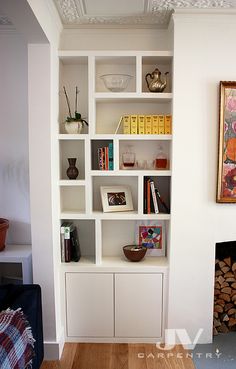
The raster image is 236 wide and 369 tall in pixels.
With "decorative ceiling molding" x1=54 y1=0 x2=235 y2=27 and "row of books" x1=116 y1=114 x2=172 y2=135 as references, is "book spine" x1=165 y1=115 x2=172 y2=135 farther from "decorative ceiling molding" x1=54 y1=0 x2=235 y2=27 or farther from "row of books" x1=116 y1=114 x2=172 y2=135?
"decorative ceiling molding" x1=54 y1=0 x2=235 y2=27

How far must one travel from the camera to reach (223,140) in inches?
91.6

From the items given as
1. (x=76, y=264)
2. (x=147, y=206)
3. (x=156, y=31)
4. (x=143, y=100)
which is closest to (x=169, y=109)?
(x=143, y=100)

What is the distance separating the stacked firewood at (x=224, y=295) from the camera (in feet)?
8.63

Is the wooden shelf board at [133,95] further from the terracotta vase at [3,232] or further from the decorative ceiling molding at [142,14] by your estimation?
the terracotta vase at [3,232]

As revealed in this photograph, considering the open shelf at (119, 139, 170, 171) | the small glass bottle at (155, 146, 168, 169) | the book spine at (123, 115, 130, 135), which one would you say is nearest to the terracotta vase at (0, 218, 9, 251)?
the open shelf at (119, 139, 170, 171)

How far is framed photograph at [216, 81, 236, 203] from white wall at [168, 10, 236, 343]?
0.05 m

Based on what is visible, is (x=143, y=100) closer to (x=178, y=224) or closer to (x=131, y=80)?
(x=131, y=80)

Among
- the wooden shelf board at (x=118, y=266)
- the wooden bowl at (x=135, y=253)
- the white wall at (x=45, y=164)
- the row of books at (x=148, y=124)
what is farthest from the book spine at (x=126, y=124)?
the wooden shelf board at (x=118, y=266)

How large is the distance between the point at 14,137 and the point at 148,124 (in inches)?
43.3

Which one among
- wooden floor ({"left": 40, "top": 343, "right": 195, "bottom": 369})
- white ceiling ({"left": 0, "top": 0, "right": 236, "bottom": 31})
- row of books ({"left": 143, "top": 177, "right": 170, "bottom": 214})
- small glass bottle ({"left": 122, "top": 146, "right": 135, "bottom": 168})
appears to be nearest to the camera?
white ceiling ({"left": 0, "top": 0, "right": 236, "bottom": 31})

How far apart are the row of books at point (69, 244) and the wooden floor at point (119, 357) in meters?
0.67

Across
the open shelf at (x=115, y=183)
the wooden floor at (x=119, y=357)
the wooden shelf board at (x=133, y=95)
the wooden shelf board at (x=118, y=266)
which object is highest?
the wooden shelf board at (x=133, y=95)

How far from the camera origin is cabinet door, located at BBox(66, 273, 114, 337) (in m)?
2.49

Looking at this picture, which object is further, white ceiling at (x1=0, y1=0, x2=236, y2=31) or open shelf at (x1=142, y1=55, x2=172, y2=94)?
open shelf at (x1=142, y1=55, x2=172, y2=94)
